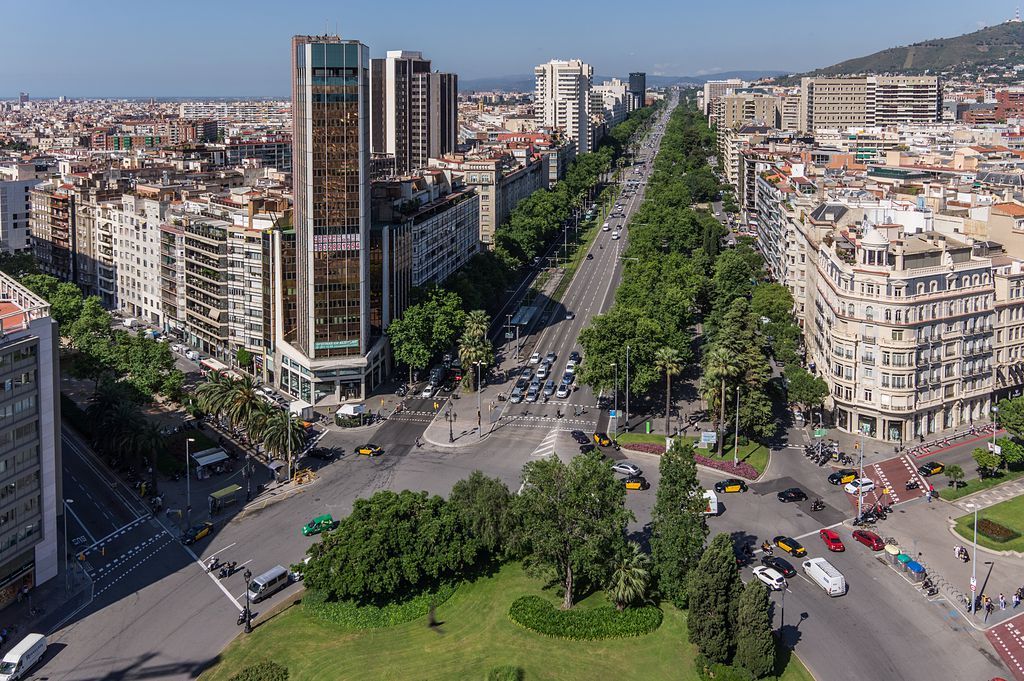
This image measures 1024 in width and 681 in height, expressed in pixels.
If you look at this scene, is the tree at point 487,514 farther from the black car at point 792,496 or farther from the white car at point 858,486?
the white car at point 858,486

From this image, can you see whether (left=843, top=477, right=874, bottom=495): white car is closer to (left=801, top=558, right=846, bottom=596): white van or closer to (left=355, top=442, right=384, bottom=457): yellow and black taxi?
(left=801, top=558, right=846, bottom=596): white van

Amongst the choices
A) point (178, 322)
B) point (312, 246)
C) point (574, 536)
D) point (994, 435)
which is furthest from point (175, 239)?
point (994, 435)

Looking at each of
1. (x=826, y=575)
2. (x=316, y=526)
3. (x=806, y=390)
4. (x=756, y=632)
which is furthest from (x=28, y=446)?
(x=806, y=390)

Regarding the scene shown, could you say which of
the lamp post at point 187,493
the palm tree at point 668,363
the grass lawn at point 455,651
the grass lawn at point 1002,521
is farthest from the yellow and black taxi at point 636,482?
the lamp post at point 187,493

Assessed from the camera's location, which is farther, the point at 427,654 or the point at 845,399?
the point at 845,399

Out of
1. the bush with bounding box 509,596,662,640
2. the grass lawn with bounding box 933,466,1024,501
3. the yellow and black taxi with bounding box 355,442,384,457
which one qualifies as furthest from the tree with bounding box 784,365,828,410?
the yellow and black taxi with bounding box 355,442,384,457

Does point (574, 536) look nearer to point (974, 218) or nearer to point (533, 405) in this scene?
point (533, 405)

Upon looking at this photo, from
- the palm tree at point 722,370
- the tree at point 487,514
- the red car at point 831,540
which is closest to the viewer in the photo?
the tree at point 487,514
